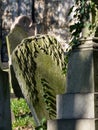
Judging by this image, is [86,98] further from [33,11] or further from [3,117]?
[33,11]

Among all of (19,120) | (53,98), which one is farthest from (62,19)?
(53,98)

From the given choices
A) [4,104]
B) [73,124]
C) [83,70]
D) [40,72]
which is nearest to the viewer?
[73,124]

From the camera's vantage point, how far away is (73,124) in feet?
20.2

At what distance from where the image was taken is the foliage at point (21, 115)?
950cm

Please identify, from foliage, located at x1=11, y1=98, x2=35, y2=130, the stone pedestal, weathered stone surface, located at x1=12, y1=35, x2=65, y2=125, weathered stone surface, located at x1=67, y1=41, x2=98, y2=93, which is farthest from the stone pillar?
foliage, located at x1=11, y1=98, x2=35, y2=130

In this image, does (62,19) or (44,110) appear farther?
(62,19)

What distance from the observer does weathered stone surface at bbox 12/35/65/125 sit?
7855 millimetres

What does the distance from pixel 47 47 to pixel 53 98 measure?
2.66 feet

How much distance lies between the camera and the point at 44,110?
795 cm

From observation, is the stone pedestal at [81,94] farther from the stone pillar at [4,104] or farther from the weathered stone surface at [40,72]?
the weathered stone surface at [40,72]

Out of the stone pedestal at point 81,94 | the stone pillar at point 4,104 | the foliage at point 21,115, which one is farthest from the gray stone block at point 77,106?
the foliage at point 21,115

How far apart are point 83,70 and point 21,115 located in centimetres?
431

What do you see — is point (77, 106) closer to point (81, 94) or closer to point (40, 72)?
point (81, 94)

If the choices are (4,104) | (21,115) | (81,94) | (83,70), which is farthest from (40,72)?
(21,115)
